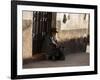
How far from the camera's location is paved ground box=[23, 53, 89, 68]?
2.10 m

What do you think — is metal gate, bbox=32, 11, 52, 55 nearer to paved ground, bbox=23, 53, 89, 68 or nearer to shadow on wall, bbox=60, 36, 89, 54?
paved ground, bbox=23, 53, 89, 68

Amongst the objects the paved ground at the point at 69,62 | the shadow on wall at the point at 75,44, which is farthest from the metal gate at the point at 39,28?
the shadow on wall at the point at 75,44

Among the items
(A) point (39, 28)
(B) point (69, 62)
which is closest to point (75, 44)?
(B) point (69, 62)

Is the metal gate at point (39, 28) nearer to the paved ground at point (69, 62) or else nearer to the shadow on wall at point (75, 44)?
the paved ground at point (69, 62)

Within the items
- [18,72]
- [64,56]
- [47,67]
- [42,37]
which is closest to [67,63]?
[64,56]

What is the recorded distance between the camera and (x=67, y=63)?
7.26 feet

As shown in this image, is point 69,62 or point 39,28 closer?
point 39,28

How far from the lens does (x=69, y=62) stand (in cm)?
222

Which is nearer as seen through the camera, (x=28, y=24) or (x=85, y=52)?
(x=28, y=24)

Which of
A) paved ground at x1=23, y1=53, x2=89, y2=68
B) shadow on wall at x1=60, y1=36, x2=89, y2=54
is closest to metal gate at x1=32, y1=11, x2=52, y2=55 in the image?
paved ground at x1=23, y1=53, x2=89, y2=68

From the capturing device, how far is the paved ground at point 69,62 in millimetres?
2104

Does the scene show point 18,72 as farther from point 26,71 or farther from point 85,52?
point 85,52

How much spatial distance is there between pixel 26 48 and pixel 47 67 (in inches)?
11.4

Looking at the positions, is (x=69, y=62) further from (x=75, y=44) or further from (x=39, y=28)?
(x=39, y=28)
